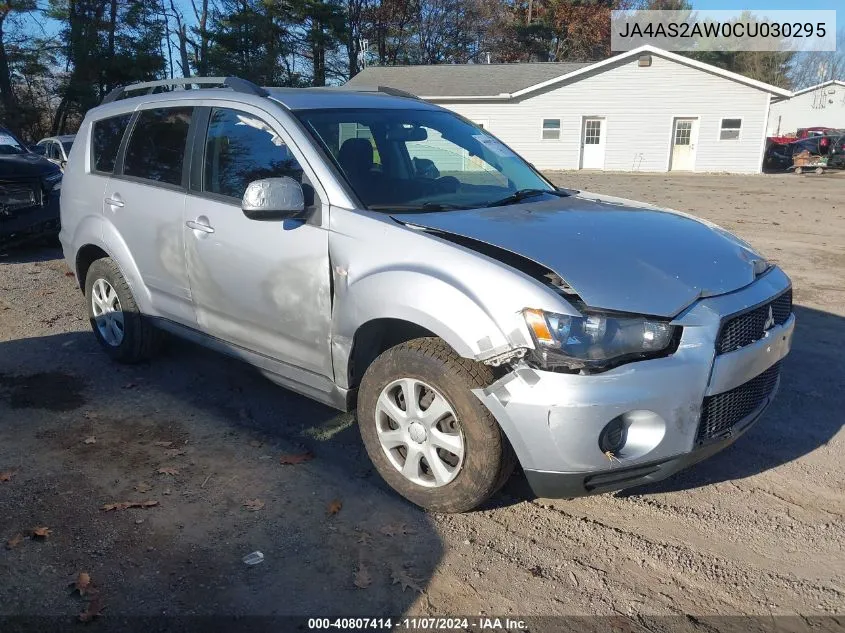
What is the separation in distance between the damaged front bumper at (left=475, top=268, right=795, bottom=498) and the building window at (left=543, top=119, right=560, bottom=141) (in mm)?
29425

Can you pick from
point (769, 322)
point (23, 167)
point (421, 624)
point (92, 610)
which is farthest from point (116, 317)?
point (23, 167)

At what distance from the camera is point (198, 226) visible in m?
4.36

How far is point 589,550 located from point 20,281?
24.6ft

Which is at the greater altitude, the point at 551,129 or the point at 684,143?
the point at 551,129

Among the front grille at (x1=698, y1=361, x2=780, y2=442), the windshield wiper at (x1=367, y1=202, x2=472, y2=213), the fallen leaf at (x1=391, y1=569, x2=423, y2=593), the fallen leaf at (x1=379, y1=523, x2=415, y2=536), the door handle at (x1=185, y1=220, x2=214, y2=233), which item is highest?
the windshield wiper at (x1=367, y1=202, x2=472, y2=213)

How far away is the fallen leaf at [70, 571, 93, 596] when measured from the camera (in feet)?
9.57

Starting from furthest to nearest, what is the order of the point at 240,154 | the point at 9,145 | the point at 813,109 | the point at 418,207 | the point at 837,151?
1. the point at 813,109
2. the point at 837,151
3. the point at 9,145
4. the point at 240,154
5. the point at 418,207

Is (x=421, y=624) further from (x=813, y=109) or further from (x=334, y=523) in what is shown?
(x=813, y=109)

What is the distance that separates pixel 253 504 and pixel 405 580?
98 cm

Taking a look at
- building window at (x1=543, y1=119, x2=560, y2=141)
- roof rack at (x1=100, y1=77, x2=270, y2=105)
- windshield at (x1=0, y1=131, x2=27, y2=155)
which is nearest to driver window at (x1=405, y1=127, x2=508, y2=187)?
roof rack at (x1=100, y1=77, x2=270, y2=105)

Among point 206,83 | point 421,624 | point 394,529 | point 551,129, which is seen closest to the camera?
point 421,624

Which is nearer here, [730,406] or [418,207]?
[730,406]

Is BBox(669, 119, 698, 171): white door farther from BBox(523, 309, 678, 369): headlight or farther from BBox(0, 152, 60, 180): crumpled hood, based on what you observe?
BBox(523, 309, 678, 369): headlight

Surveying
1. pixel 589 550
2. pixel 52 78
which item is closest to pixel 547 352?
pixel 589 550
